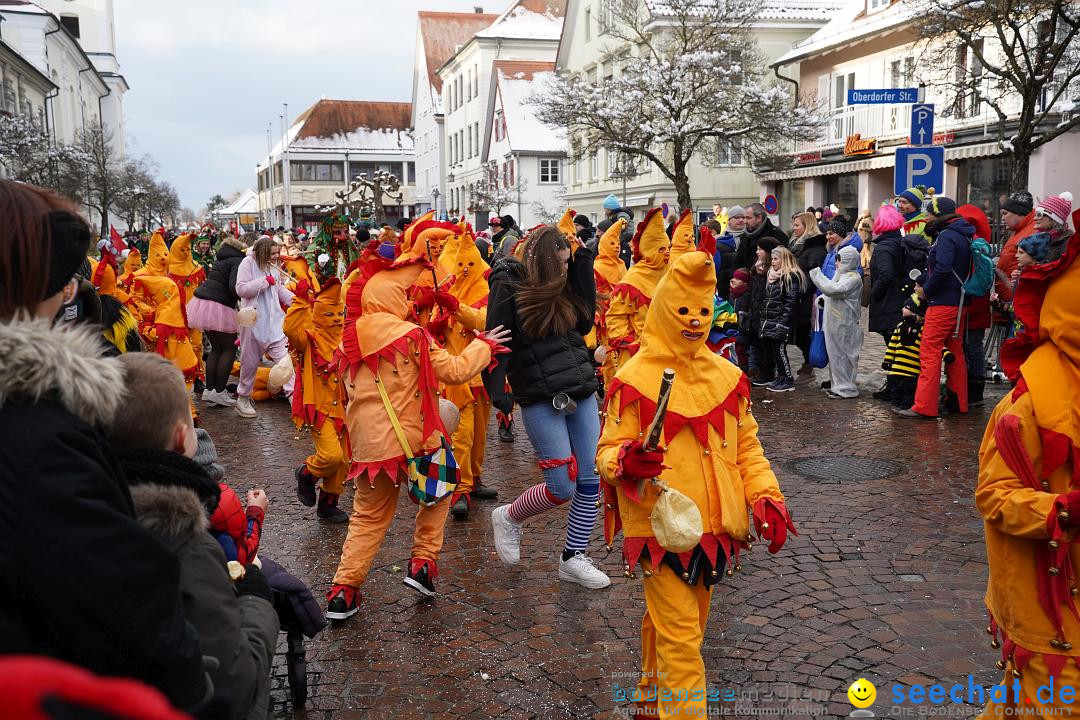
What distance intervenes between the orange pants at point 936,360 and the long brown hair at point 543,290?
5832mm

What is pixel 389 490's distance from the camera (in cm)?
510

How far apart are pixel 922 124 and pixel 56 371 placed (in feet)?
34.0

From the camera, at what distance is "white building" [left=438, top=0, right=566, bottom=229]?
60.3m

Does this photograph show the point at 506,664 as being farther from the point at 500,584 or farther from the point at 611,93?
the point at 611,93

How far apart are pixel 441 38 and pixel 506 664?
256ft

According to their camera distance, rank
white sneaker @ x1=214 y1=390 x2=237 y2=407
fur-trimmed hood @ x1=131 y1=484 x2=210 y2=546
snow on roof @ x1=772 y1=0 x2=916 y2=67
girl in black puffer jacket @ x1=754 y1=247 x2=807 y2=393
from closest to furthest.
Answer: fur-trimmed hood @ x1=131 y1=484 x2=210 y2=546, girl in black puffer jacket @ x1=754 y1=247 x2=807 y2=393, white sneaker @ x1=214 y1=390 x2=237 y2=407, snow on roof @ x1=772 y1=0 x2=916 y2=67

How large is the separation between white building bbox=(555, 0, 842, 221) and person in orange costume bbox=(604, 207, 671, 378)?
17984mm

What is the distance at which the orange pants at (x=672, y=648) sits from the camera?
3.33 m

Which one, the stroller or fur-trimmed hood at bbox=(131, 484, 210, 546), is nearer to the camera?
fur-trimmed hood at bbox=(131, 484, 210, 546)

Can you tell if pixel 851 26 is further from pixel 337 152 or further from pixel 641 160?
pixel 337 152

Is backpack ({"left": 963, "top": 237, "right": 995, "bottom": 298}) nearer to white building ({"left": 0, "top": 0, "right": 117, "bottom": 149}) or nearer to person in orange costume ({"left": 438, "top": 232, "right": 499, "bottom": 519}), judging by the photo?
person in orange costume ({"left": 438, "top": 232, "right": 499, "bottom": 519})

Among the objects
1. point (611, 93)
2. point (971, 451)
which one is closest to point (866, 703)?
point (971, 451)

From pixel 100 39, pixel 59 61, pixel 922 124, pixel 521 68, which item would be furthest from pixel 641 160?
pixel 100 39

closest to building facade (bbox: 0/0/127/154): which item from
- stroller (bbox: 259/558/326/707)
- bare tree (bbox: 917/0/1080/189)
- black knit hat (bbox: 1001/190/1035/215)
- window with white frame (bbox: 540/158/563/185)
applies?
window with white frame (bbox: 540/158/563/185)
